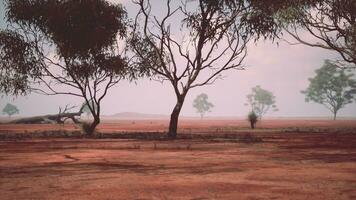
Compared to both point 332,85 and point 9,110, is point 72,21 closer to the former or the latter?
point 332,85

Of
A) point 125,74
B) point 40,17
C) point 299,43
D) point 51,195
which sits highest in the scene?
point 40,17

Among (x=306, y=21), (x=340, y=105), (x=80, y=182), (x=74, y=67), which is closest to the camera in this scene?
(x=80, y=182)

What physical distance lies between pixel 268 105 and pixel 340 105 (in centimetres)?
4937

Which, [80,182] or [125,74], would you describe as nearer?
[80,182]

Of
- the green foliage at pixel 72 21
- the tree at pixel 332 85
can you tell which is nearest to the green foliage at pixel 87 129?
the green foliage at pixel 72 21

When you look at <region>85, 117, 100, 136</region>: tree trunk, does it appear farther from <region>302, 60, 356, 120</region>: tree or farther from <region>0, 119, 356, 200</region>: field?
<region>302, 60, 356, 120</region>: tree

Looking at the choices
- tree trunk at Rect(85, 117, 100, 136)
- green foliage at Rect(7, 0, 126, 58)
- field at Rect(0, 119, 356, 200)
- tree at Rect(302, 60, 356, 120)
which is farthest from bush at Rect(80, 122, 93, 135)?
tree at Rect(302, 60, 356, 120)

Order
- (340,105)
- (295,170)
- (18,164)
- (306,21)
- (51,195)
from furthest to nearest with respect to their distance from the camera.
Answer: (340,105) < (306,21) < (18,164) < (295,170) < (51,195)

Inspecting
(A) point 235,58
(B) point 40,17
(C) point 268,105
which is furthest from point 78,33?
(C) point 268,105

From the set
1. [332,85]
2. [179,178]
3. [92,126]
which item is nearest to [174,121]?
[92,126]

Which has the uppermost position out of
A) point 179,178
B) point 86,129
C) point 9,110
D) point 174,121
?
point 9,110

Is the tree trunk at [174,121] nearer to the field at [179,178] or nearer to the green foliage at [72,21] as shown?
the green foliage at [72,21]

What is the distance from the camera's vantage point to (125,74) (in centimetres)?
3216

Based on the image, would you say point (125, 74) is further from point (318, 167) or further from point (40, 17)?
point (318, 167)
